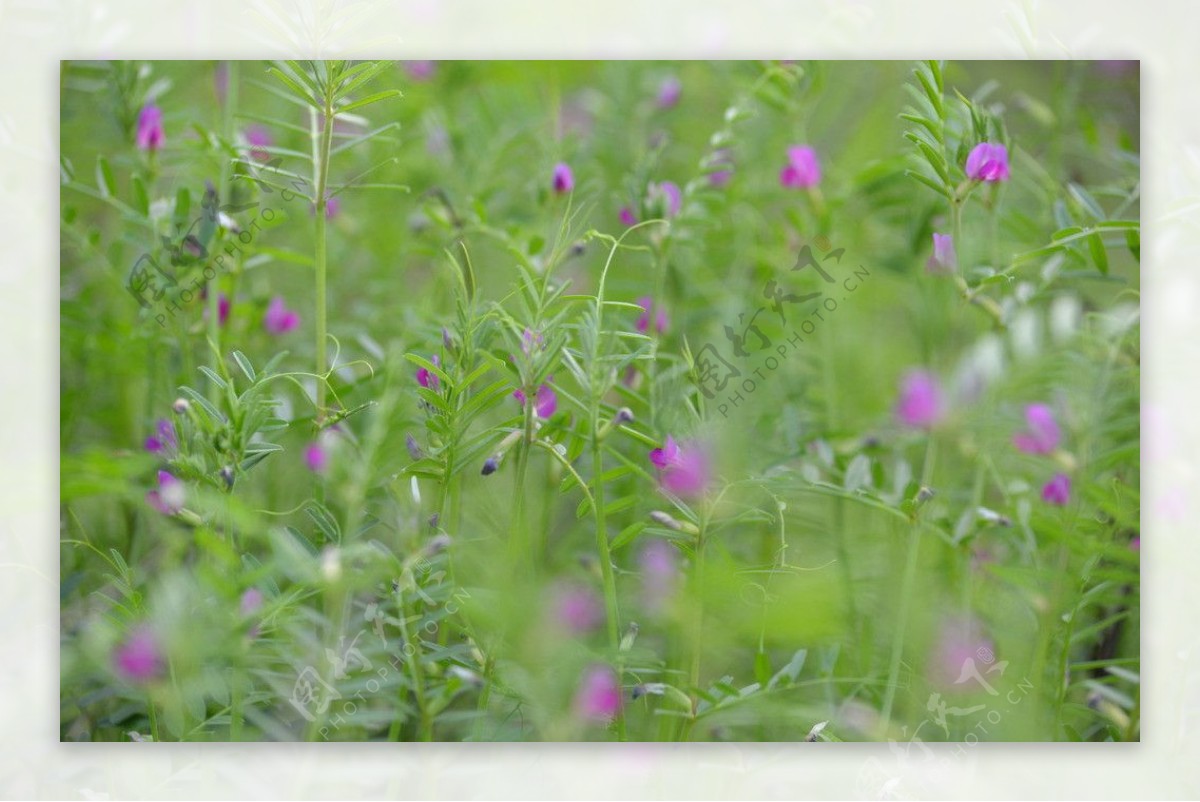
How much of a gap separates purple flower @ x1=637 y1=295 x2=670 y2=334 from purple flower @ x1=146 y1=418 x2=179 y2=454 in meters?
0.61

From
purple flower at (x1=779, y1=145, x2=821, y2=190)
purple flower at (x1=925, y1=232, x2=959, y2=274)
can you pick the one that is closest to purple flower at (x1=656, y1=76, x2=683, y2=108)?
purple flower at (x1=779, y1=145, x2=821, y2=190)

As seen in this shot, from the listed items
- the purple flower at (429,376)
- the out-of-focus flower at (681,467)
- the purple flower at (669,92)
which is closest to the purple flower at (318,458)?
the purple flower at (429,376)

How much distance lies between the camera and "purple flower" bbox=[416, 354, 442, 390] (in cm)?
129

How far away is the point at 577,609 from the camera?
138cm

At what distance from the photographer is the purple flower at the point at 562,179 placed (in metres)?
1.47

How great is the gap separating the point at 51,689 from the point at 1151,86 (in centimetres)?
162

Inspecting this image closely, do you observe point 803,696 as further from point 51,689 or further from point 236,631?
point 51,689

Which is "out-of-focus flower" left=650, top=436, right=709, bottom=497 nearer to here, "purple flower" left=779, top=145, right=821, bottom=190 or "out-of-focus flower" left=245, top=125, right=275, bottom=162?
"purple flower" left=779, top=145, right=821, bottom=190

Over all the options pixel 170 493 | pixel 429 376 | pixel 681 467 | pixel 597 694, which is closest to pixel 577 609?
pixel 597 694

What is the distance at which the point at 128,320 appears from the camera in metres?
1.51

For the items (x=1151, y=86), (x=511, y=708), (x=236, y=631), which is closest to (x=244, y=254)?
(x=236, y=631)

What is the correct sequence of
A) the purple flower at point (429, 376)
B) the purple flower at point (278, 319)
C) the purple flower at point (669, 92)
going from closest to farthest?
the purple flower at point (429, 376) → the purple flower at point (278, 319) → the purple flower at point (669, 92)

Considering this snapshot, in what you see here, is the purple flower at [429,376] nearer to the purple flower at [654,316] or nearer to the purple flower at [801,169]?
the purple flower at [654,316]

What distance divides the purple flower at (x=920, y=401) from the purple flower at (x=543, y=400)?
1.75 feet
